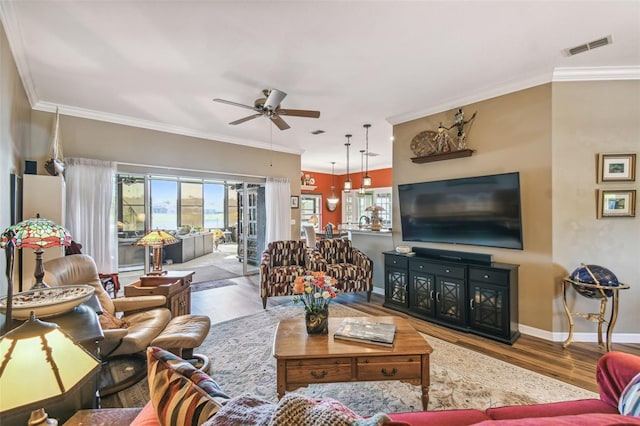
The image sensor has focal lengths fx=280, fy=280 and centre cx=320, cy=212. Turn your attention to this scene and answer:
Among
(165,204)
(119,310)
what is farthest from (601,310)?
(165,204)

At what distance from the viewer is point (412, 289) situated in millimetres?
3848

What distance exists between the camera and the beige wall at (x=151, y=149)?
391cm

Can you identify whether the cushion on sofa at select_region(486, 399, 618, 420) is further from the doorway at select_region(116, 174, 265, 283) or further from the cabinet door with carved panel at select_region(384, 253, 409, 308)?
the doorway at select_region(116, 174, 265, 283)

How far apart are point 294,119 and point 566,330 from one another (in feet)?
14.7

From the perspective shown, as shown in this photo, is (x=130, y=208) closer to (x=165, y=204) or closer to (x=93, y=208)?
(x=165, y=204)

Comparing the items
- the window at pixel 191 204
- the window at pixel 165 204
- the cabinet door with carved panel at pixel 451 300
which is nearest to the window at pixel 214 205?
the window at pixel 191 204

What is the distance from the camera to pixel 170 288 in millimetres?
3057

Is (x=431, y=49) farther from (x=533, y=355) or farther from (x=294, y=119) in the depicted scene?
(x=533, y=355)

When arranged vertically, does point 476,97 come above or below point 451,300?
above

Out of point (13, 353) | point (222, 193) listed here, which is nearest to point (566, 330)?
point (13, 353)

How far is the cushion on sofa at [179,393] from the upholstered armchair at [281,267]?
3316 millimetres

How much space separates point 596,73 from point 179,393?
175 inches

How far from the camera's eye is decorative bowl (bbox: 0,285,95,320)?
136 cm

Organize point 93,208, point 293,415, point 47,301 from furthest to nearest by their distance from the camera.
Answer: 1. point 93,208
2. point 47,301
3. point 293,415
